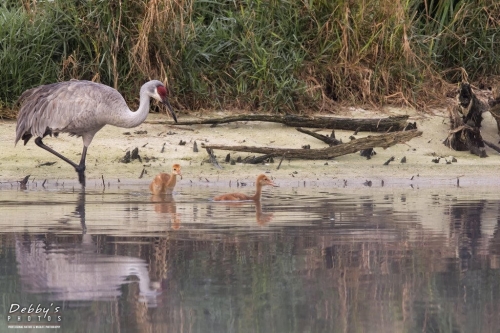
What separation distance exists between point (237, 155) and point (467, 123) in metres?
2.64

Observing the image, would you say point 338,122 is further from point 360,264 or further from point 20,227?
point 360,264

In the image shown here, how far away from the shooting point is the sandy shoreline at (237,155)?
11250 millimetres

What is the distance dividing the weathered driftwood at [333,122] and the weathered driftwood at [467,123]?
0.52m

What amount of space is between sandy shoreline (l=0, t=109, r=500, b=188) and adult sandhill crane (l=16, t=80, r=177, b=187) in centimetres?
34

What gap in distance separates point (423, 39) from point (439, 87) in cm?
65

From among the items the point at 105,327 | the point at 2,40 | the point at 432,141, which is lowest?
the point at 105,327

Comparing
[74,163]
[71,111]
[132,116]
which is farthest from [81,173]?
[132,116]

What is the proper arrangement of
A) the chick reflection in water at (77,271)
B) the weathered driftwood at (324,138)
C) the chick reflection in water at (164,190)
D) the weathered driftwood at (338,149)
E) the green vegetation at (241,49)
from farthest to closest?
the green vegetation at (241,49) < the weathered driftwood at (324,138) < the weathered driftwood at (338,149) < the chick reflection in water at (164,190) < the chick reflection in water at (77,271)

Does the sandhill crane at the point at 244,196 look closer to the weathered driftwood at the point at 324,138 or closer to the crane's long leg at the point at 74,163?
the crane's long leg at the point at 74,163

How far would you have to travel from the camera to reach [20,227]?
759 centimetres

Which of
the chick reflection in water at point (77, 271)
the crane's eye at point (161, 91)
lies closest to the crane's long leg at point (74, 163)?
the crane's eye at point (161, 91)

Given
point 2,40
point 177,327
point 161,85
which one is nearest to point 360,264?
point 177,327

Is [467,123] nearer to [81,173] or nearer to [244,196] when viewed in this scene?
[244,196]

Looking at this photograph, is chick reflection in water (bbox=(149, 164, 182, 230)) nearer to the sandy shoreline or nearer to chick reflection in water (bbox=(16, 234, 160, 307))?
the sandy shoreline
